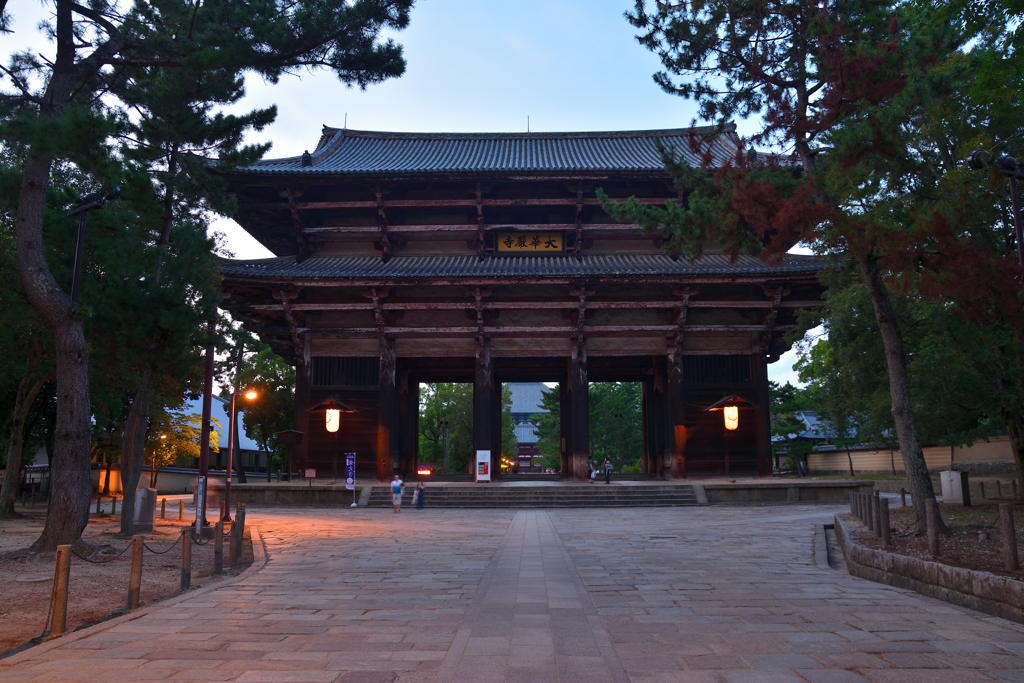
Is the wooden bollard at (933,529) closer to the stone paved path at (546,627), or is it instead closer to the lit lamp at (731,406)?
the stone paved path at (546,627)

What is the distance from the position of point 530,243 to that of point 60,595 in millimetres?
19175

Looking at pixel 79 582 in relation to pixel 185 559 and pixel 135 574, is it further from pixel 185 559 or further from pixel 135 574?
pixel 135 574

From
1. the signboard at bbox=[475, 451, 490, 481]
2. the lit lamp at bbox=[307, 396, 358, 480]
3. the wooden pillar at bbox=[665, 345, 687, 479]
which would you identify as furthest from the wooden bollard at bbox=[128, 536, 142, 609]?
the wooden pillar at bbox=[665, 345, 687, 479]

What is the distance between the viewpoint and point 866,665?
453 centimetres

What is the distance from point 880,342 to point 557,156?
1608 cm

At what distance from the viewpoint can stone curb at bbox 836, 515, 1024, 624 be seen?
5883 mm

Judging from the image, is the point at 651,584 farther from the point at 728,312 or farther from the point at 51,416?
the point at 51,416

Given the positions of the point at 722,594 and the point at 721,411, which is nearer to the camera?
the point at 722,594

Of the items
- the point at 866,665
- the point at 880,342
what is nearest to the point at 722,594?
the point at 866,665

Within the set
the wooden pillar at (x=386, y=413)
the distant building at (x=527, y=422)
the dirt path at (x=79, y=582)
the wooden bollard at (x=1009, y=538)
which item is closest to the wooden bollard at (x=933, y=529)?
the wooden bollard at (x=1009, y=538)

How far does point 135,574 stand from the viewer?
6984 millimetres

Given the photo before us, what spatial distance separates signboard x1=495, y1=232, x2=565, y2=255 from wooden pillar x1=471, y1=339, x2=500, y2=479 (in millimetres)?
3486

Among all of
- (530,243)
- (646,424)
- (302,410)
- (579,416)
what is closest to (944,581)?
(579,416)

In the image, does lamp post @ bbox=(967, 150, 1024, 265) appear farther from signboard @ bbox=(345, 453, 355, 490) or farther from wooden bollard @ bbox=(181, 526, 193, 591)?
signboard @ bbox=(345, 453, 355, 490)
